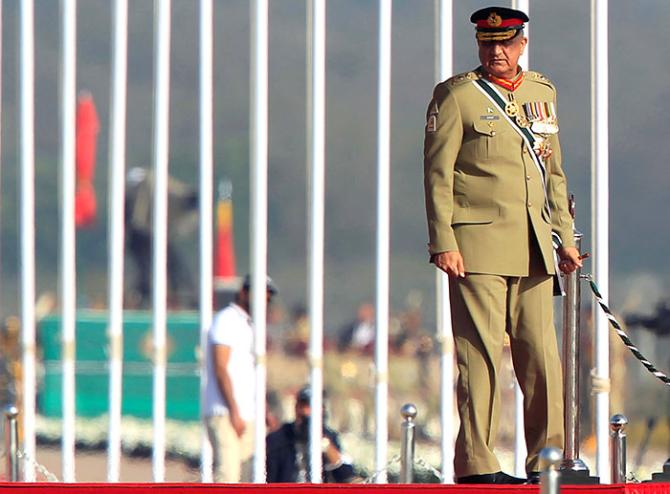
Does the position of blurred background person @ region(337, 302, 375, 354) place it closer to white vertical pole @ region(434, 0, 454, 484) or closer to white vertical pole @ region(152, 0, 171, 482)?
white vertical pole @ region(152, 0, 171, 482)

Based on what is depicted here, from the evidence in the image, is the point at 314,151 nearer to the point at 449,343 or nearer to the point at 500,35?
the point at 449,343

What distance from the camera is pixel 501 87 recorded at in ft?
24.0

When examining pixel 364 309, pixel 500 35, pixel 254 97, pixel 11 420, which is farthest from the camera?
pixel 364 309

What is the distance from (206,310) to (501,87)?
3971 millimetres

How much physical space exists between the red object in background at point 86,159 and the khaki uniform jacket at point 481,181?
946cm

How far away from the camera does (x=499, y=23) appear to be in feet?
23.5

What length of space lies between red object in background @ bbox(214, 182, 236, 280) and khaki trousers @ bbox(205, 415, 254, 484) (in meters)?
5.94

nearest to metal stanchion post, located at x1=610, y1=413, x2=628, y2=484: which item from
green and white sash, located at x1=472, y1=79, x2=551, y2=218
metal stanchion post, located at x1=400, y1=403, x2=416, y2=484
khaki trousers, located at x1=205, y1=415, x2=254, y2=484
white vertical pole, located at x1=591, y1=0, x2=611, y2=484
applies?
metal stanchion post, located at x1=400, y1=403, x2=416, y2=484

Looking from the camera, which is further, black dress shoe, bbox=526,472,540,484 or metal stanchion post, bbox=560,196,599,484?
metal stanchion post, bbox=560,196,599,484

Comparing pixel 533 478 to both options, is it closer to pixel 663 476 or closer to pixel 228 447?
pixel 663 476

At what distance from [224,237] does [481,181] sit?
37.9ft

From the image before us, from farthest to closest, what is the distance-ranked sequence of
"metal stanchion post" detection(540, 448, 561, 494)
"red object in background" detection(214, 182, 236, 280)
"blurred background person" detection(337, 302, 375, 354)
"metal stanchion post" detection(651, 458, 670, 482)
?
"red object in background" detection(214, 182, 236, 280)
"blurred background person" detection(337, 302, 375, 354)
"metal stanchion post" detection(651, 458, 670, 482)
"metal stanchion post" detection(540, 448, 561, 494)

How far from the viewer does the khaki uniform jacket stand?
725 cm

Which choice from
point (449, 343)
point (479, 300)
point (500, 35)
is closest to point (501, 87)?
point (500, 35)
